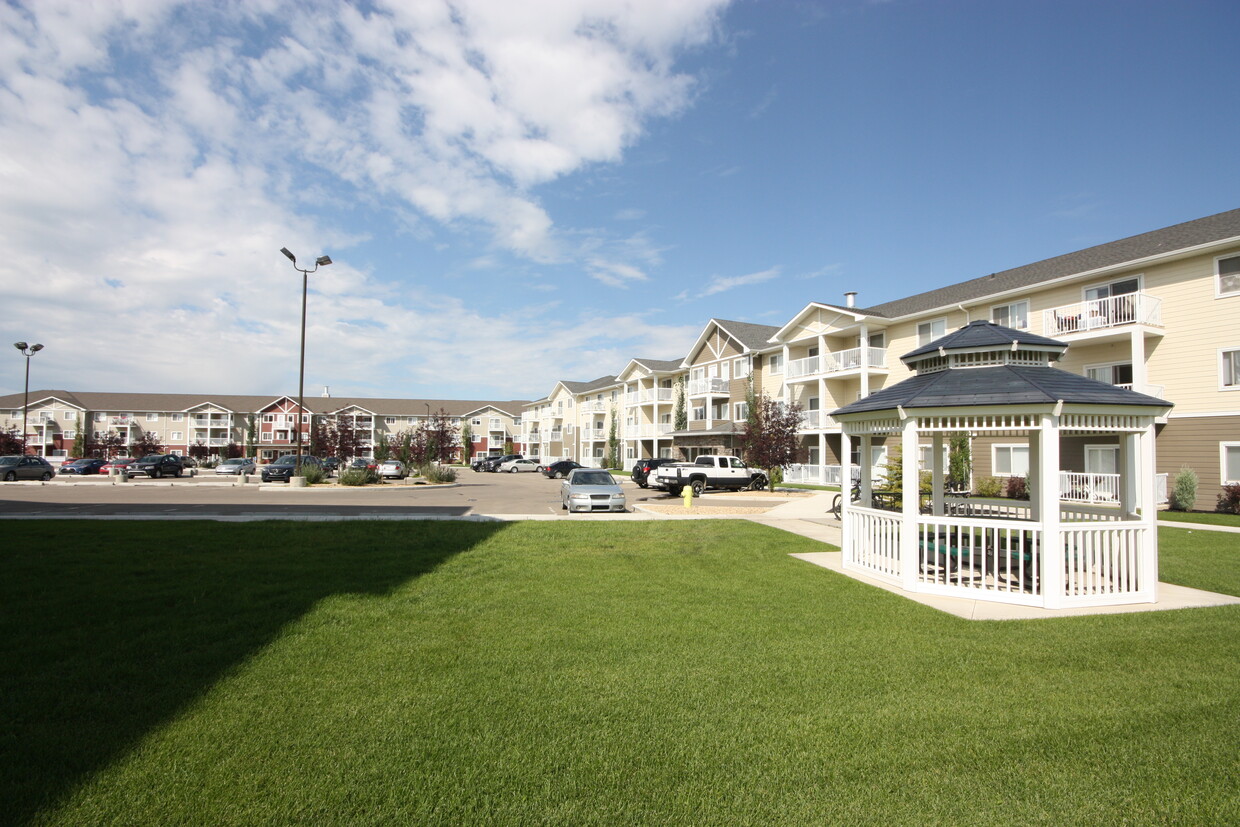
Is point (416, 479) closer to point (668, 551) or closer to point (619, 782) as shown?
point (668, 551)

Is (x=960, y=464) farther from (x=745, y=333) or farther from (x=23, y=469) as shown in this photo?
(x=23, y=469)

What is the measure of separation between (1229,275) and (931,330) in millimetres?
11681

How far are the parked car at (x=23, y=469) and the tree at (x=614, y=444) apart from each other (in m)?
40.1

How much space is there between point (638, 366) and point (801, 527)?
42.0m

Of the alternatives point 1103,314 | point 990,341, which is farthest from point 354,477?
point 1103,314

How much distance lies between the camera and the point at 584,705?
520 cm

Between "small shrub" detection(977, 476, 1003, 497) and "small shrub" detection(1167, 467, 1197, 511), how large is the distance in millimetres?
5901

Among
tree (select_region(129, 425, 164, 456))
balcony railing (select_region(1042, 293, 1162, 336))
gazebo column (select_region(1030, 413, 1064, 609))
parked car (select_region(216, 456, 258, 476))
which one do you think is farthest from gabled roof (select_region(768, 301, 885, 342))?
tree (select_region(129, 425, 164, 456))

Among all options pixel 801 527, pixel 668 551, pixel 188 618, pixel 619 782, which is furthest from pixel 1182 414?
pixel 188 618

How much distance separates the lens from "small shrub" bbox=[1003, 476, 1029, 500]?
2572cm

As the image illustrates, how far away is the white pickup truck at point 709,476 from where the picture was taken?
97.0 feet

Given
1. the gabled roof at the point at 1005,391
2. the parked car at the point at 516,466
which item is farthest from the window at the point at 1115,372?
the parked car at the point at 516,466

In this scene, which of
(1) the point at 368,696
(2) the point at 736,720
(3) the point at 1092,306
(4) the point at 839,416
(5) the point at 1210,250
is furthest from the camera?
(3) the point at 1092,306

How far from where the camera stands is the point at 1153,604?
8.84m
